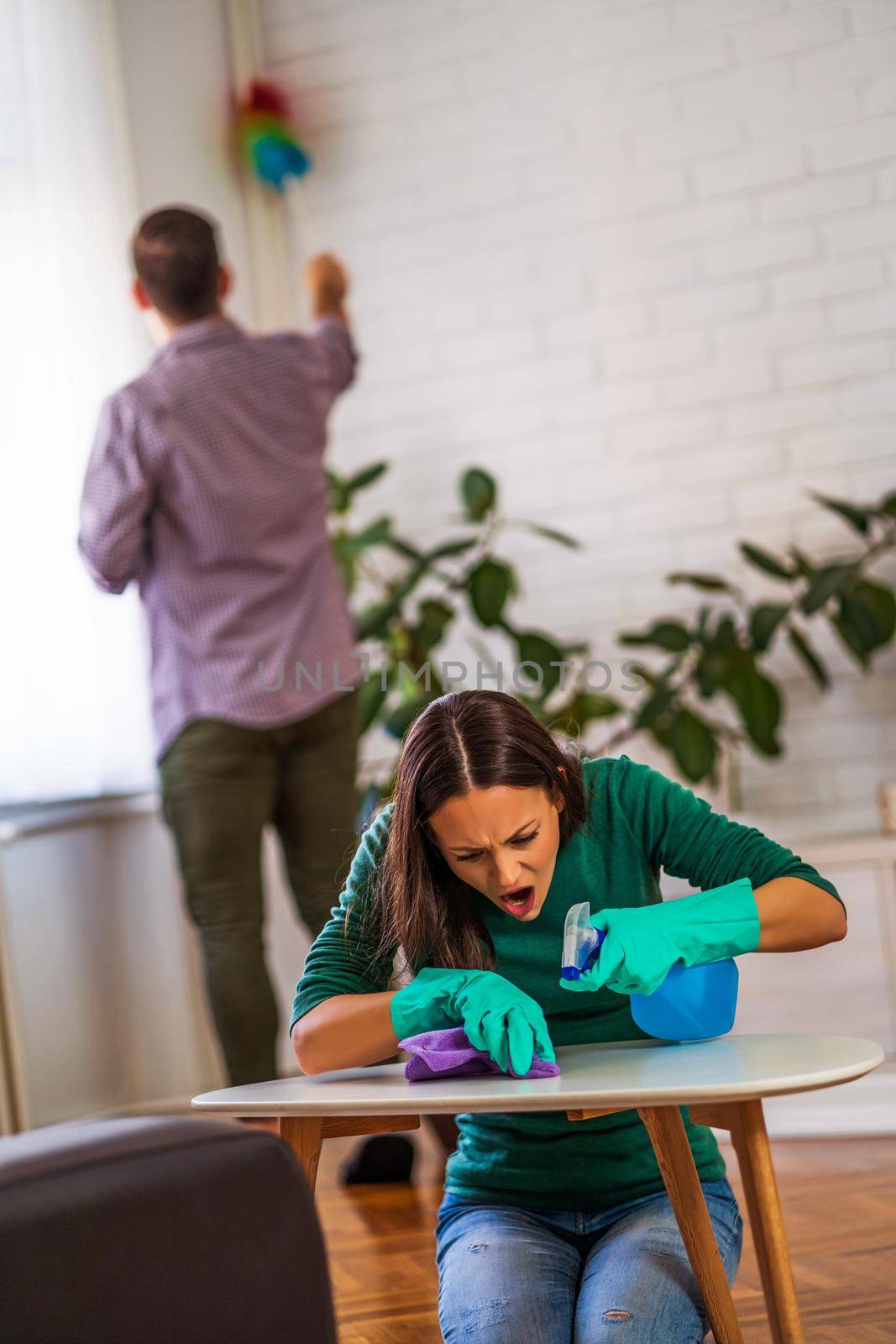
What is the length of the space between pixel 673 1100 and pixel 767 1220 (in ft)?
0.95

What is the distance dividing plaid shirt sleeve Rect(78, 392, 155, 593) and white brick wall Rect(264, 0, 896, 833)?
4.20ft

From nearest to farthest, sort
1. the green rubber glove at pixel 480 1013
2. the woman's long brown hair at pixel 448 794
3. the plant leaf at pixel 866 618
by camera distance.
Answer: the green rubber glove at pixel 480 1013
the woman's long brown hair at pixel 448 794
the plant leaf at pixel 866 618

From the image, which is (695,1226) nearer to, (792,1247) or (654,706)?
(792,1247)

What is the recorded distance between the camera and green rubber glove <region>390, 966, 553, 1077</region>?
121cm

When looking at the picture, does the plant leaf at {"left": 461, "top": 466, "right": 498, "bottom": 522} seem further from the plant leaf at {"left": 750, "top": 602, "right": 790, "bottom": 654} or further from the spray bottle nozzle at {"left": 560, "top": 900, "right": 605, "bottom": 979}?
the spray bottle nozzle at {"left": 560, "top": 900, "right": 605, "bottom": 979}

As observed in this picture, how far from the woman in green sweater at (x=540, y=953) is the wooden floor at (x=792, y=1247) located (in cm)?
40

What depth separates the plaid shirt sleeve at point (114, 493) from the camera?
2.37 metres

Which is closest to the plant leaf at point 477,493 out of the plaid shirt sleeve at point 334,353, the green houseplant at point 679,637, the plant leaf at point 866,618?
the green houseplant at point 679,637

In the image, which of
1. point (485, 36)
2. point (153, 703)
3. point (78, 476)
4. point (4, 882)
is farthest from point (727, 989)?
point (485, 36)

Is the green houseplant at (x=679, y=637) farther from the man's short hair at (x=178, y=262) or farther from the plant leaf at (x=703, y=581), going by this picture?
the man's short hair at (x=178, y=262)

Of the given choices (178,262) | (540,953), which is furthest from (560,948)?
(178,262)

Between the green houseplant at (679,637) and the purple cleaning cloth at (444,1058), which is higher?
the green houseplant at (679,637)

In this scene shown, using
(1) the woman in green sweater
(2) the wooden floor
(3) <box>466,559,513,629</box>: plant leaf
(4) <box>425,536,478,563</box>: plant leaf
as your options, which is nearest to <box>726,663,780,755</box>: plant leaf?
(3) <box>466,559,513,629</box>: plant leaf

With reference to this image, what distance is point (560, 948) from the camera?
1451 millimetres
